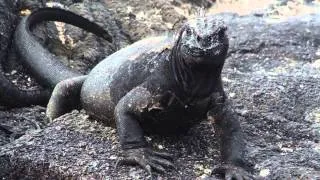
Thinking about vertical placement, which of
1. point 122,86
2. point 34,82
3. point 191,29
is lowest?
point 34,82

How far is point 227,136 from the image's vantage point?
4.15 m

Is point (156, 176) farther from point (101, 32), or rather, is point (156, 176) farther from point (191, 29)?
point (101, 32)

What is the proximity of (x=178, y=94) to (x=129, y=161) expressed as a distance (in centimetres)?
47

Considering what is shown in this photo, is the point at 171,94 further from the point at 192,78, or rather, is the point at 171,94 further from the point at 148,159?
the point at 148,159

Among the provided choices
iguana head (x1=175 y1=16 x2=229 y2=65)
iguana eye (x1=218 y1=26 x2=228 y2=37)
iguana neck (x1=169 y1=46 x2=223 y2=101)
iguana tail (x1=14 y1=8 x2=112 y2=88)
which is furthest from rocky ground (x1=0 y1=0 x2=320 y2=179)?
iguana eye (x1=218 y1=26 x2=228 y2=37)

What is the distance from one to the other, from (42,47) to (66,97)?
4.38 ft

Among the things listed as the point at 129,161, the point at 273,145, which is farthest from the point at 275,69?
the point at 129,161

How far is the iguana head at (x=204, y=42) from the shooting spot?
3.65 meters

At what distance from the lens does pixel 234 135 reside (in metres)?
4.15

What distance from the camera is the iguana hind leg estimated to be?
500 centimetres

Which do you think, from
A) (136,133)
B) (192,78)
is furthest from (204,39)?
(136,133)

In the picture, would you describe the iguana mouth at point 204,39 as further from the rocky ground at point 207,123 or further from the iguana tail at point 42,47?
the iguana tail at point 42,47

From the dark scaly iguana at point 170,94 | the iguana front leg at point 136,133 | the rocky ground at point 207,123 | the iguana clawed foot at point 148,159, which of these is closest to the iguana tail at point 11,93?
the rocky ground at point 207,123

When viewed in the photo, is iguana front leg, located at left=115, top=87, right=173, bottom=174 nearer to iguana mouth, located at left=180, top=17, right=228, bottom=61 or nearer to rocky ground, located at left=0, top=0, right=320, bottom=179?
rocky ground, located at left=0, top=0, right=320, bottom=179
